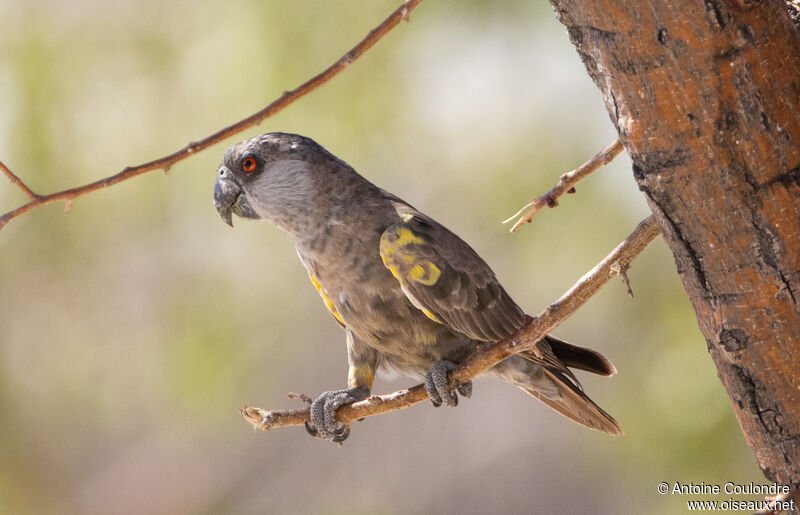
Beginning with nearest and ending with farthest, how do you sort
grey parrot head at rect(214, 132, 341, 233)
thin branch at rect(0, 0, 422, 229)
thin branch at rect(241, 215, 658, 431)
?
thin branch at rect(241, 215, 658, 431)
thin branch at rect(0, 0, 422, 229)
grey parrot head at rect(214, 132, 341, 233)

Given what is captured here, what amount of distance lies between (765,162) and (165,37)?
19.8ft

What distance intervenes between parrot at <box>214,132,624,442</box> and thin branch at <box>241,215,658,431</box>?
0.25 m

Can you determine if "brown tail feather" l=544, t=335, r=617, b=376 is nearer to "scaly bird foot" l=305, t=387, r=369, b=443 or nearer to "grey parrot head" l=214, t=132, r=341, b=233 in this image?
"scaly bird foot" l=305, t=387, r=369, b=443

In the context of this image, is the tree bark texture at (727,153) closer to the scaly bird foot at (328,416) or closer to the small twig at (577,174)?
the small twig at (577,174)

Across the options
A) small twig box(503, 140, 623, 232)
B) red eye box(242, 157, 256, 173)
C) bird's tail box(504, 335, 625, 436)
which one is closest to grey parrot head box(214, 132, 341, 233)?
red eye box(242, 157, 256, 173)

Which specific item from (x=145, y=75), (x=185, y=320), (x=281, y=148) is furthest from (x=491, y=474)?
(x=281, y=148)

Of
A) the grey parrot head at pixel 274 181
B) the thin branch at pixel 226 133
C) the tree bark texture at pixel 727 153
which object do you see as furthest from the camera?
the grey parrot head at pixel 274 181

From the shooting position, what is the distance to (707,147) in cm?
163

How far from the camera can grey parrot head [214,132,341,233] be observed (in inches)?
118

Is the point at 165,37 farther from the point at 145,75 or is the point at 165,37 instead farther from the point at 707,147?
the point at 707,147

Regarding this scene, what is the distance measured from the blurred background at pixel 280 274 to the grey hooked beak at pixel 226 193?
3.16m

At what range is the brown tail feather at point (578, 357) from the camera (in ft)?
9.43

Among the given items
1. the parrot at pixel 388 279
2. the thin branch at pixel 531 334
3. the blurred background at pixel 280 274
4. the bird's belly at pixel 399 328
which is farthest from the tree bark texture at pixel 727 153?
the blurred background at pixel 280 274

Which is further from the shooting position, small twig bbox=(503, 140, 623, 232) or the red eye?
the red eye
